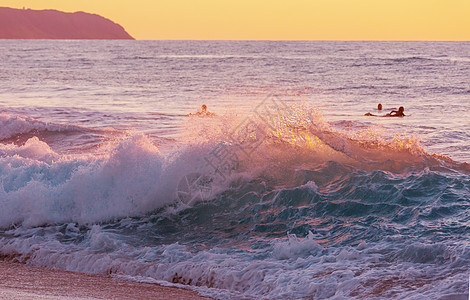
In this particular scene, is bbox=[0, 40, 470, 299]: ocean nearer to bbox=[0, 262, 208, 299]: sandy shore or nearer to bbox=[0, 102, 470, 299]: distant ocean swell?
bbox=[0, 102, 470, 299]: distant ocean swell

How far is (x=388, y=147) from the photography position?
1059 centimetres

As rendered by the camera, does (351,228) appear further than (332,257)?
Yes

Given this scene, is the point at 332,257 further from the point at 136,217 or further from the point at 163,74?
the point at 163,74

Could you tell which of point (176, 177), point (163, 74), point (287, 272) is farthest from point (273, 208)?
point (163, 74)

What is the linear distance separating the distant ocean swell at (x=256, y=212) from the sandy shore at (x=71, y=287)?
0.28 m

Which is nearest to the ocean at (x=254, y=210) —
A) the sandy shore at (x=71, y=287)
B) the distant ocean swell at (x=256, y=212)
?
the distant ocean swell at (x=256, y=212)

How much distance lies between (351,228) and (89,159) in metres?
5.58

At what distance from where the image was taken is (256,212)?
8.59m

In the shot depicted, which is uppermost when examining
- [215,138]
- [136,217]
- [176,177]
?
[215,138]

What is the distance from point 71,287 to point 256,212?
3.49m

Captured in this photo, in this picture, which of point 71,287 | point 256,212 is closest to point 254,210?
point 256,212

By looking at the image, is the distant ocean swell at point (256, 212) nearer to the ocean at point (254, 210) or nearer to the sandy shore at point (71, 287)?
the ocean at point (254, 210)

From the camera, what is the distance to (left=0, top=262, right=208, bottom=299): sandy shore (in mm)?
5555

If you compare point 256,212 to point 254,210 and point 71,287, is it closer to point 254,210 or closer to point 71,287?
point 254,210
